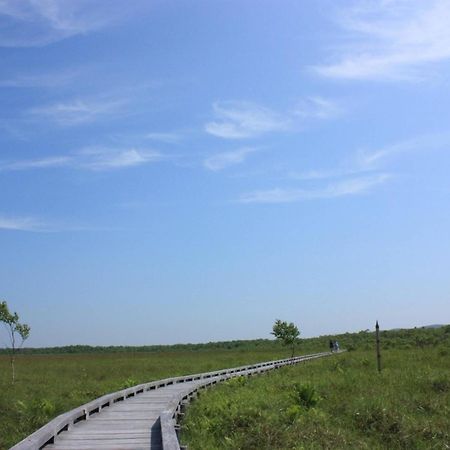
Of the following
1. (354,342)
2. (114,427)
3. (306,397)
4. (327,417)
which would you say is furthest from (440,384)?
(354,342)

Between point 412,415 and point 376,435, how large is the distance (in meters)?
2.48

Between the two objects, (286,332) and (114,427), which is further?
(286,332)

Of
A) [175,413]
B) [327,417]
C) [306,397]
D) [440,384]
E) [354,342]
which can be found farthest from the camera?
[354,342]

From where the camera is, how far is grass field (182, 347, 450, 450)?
13180 mm

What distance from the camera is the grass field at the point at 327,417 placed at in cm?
1318

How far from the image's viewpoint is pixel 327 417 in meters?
16.6

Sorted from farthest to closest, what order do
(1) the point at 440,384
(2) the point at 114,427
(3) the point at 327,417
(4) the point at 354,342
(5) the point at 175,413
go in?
(4) the point at 354,342, (1) the point at 440,384, (3) the point at 327,417, (5) the point at 175,413, (2) the point at 114,427

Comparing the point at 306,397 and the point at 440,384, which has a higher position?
the point at 306,397

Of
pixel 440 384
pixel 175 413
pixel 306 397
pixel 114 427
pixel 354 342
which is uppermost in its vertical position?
pixel 114 427

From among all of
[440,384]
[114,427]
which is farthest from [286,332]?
[114,427]

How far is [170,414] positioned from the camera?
1171cm

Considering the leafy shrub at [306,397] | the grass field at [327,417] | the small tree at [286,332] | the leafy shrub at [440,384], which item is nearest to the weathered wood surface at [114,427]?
the grass field at [327,417]

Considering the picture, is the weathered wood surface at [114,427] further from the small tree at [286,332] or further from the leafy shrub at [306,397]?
the small tree at [286,332]

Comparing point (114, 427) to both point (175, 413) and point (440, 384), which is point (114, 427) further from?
point (440, 384)
